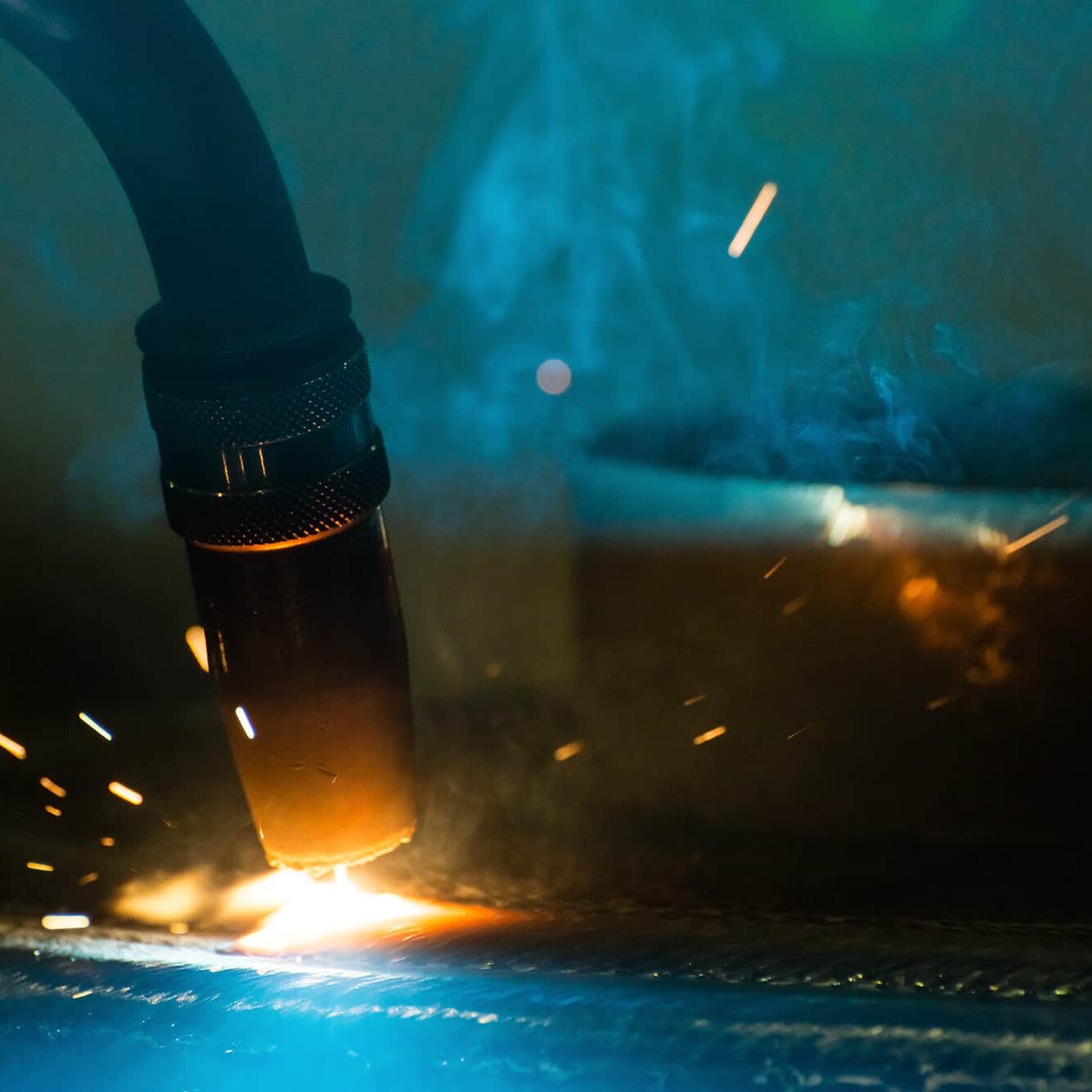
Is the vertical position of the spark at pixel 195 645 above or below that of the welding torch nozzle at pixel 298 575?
above

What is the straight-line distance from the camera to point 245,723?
2.32 feet

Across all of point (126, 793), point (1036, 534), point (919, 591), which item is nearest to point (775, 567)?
point (919, 591)

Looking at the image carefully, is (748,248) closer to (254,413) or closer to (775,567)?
(775,567)

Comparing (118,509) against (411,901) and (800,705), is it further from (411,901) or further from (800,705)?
(800,705)

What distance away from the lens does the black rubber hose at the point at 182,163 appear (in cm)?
65

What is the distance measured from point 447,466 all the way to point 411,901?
650 mm

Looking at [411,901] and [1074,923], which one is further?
[411,901]

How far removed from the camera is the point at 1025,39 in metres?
1.43

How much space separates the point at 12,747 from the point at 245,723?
3.67ft

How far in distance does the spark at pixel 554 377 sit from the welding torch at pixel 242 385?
992 mm

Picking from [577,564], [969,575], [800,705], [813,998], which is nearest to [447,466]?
[577,564]

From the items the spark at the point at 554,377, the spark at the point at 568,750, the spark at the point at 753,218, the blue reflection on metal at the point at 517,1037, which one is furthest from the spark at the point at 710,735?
the blue reflection on metal at the point at 517,1037

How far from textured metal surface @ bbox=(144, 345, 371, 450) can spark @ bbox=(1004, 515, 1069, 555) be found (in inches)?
47.8

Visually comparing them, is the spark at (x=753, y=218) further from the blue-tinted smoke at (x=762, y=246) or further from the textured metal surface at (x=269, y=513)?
the textured metal surface at (x=269, y=513)
